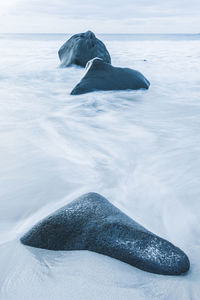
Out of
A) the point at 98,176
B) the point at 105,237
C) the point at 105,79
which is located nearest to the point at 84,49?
the point at 105,79

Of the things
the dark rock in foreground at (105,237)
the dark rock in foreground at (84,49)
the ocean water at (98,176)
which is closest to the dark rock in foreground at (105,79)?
the ocean water at (98,176)

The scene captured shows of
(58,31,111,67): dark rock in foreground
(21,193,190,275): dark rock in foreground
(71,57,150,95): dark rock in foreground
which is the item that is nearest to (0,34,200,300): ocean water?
(21,193,190,275): dark rock in foreground

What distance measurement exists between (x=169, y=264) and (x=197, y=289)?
16 cm

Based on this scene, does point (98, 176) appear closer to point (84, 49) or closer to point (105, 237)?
point (105, 237)

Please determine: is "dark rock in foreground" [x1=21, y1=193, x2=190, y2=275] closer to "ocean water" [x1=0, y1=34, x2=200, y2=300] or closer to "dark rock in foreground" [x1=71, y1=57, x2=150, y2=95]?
"ocean water" [x1=0, y1=34, x2=200, y2=300]

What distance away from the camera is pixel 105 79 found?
6184 mm

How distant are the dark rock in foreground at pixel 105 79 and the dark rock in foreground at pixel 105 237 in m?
4.44

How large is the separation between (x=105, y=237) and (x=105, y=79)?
16.1ft

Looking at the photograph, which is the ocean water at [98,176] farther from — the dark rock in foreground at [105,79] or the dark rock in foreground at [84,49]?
the dark rock in foreground at [84,49]

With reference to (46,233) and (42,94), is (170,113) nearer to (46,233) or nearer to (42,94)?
(42,94)

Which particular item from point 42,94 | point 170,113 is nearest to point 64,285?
point 170,113

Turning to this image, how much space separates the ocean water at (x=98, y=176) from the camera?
4.83 feet

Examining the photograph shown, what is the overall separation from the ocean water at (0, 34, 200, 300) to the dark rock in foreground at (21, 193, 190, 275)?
0.05 meters

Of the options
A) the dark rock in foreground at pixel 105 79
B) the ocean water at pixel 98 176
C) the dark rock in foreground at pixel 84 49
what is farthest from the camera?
the dark rock in foreground at pixel 84 49
